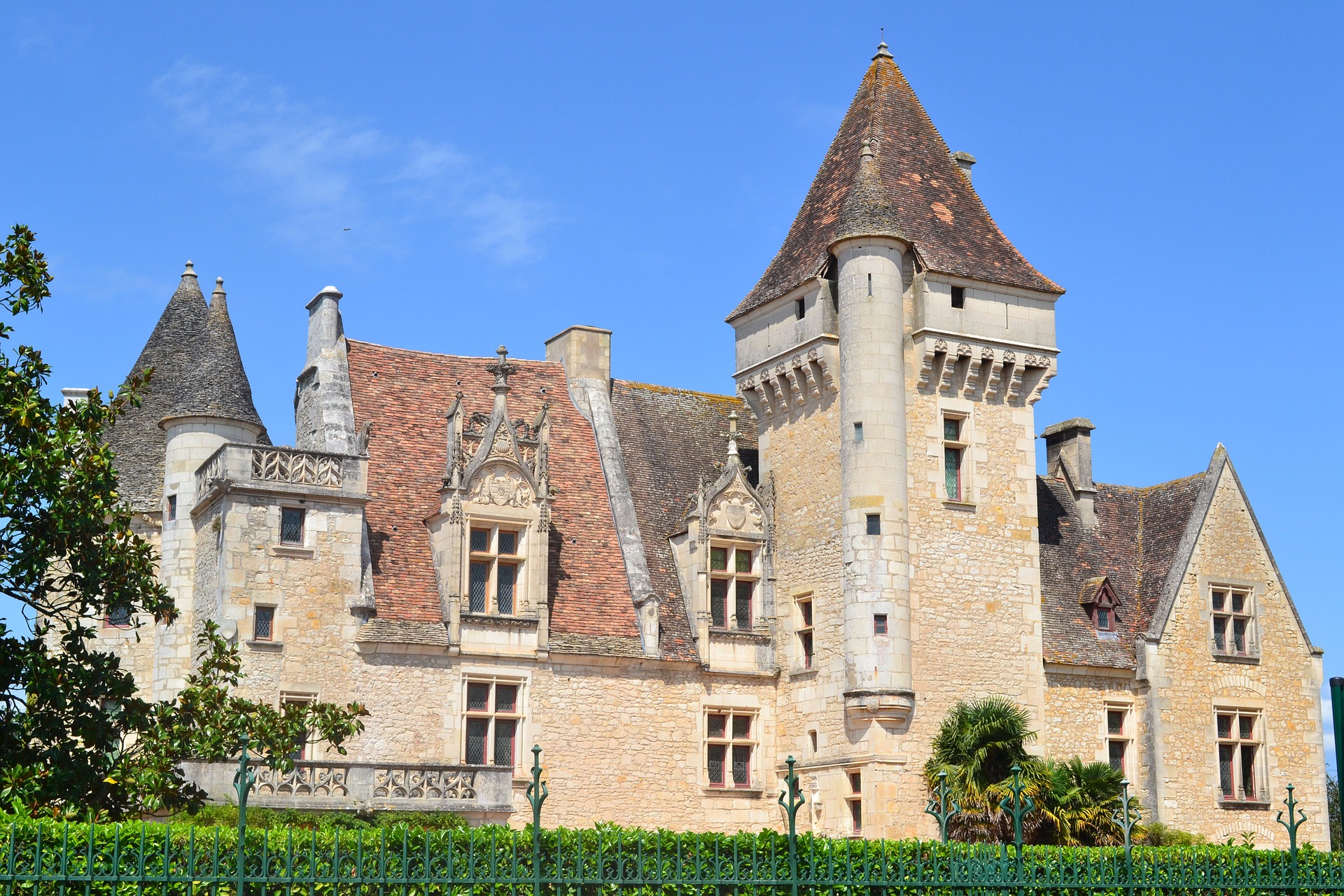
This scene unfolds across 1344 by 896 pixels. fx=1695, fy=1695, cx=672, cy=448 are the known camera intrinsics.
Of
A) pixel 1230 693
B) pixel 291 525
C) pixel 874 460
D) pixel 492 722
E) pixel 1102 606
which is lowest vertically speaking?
pixel 492 722

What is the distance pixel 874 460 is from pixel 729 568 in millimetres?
3371

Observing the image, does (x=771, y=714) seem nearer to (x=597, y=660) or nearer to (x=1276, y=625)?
(x=597, y=660)

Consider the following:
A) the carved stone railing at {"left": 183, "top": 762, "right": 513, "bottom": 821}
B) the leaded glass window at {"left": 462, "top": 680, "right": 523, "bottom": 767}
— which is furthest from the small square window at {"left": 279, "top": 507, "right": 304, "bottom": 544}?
the carved stone railing at {"left": 183, "top": 762, "right": 513, "bottom": 821}

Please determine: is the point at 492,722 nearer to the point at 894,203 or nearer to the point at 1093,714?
the point at 1093,714

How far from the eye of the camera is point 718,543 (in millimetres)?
29266

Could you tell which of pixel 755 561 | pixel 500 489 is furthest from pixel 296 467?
pixel 755 561

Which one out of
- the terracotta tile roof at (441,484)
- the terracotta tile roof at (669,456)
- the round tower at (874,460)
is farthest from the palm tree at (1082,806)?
the terracotta tile roof at (441,484)

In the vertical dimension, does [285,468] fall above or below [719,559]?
above

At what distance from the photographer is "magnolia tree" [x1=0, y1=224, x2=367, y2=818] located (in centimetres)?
1630

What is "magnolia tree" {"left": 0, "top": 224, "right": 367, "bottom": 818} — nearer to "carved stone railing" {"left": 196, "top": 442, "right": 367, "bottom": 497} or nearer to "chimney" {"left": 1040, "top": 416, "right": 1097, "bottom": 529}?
"carved stone railing" {"left": 196, "top": 442, "right": 367, "bottom": 497}

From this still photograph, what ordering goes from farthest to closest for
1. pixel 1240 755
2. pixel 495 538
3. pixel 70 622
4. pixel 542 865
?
pixel 1240 755, pixel 495 538, pixel 70 622, pixel 542 865

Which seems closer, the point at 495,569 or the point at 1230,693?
the point at 495,569

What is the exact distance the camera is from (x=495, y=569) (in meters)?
27.3

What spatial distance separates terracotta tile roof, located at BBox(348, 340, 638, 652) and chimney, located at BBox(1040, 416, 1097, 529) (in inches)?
382
